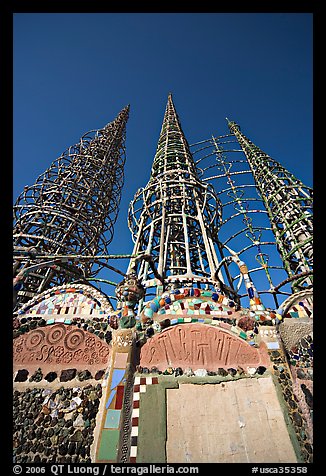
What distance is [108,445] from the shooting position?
4.69 m

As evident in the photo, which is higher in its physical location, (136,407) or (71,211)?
(71,211)

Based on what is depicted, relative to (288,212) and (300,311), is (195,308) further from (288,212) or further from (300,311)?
(288,212)

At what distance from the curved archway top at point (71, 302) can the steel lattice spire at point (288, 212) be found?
8882 millimetres

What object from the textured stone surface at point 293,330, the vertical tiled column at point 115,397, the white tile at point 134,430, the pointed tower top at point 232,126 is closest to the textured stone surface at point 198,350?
the vertical tiled column at point 115,397

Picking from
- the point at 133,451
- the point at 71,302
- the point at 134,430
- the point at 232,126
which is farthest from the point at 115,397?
the point at 232,126

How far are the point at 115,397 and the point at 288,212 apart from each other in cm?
1491

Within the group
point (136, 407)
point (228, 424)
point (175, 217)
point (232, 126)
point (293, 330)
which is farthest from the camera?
point (232, 126)

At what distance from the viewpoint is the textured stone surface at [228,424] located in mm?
4578

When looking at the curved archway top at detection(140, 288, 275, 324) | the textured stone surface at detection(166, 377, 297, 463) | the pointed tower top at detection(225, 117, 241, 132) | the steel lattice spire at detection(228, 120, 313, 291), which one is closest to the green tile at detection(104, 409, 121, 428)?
the textured stone surface at detection(166, 377, 297, 463)

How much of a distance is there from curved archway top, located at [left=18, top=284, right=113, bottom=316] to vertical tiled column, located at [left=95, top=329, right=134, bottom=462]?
4.44 ft

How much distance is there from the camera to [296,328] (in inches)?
257

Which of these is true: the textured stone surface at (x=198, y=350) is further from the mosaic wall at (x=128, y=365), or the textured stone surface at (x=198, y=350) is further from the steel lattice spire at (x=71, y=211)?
the steel lattice spire at (x=71, y=211)

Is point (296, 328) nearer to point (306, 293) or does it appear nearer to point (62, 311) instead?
point (306, 293)
